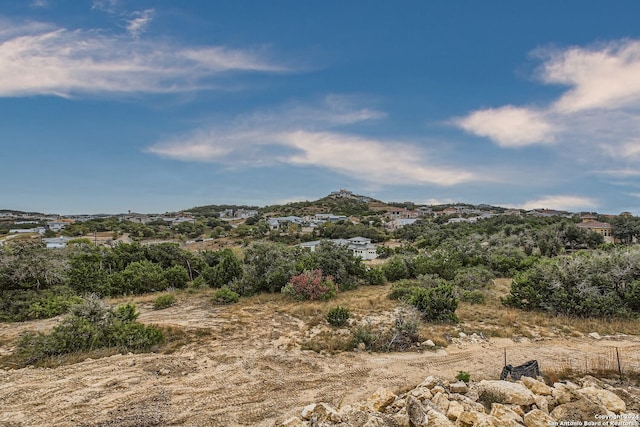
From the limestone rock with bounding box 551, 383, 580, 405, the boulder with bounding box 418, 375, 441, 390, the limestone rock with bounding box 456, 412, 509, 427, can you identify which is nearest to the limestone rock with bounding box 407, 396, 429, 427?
the limestone rock with bounding box 456, 412, 509, 427

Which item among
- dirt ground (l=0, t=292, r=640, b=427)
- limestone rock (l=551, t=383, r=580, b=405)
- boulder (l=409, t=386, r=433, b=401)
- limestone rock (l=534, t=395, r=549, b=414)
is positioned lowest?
dirt ground (l=0, t=292, r=640, b=427)

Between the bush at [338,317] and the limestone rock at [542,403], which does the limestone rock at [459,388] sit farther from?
the bush at [338,317]

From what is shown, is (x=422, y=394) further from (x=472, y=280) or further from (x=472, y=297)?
(x=472, y=280)

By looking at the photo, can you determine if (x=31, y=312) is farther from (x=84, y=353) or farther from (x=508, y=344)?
(x=508, y=344)

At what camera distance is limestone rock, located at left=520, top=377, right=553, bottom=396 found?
5.63m

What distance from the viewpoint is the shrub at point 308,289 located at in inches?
575

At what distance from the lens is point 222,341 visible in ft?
30.6

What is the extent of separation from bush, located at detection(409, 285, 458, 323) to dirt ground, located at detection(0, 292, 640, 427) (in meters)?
1.93

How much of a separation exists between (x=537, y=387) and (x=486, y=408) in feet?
3.93

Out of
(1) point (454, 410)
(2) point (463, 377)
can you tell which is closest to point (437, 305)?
(2) point (463, 377)

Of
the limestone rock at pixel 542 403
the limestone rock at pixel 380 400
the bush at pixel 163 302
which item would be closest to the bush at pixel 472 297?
the limestone rock at pixel 542 403

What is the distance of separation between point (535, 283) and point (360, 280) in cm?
924

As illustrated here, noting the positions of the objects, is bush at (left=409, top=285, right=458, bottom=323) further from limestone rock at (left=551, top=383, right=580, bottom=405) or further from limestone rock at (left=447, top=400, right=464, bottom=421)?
limestone rock at (left=447, top=400, right=464, bottom=421)

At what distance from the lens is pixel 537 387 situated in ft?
18.8
